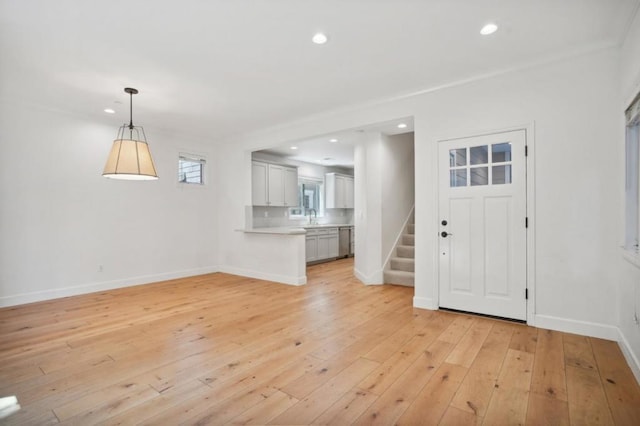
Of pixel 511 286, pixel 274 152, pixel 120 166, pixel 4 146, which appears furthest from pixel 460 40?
pixel 4 146

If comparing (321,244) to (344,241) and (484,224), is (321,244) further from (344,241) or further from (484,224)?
(484,224)

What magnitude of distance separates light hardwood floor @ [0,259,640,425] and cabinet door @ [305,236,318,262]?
11.2ft

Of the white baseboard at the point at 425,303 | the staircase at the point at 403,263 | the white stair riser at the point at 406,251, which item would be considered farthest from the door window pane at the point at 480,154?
the white stair riser at the point at 406,251

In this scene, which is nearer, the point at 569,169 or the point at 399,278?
the point at 569,169

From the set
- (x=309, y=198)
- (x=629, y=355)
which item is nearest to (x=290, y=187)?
(x=309, y=198)

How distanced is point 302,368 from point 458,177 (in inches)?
107

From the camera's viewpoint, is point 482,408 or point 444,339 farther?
point 444,339

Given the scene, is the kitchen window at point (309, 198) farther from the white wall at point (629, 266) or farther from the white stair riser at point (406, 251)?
the white wall at point (629, 266)

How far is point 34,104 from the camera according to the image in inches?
176

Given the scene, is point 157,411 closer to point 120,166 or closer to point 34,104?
point 120,166

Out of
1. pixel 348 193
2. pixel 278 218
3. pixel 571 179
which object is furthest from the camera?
pixel 348 193

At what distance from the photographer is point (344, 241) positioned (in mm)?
8773

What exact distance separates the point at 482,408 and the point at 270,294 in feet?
11.0

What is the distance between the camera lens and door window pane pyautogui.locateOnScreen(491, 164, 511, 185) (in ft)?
11.3
